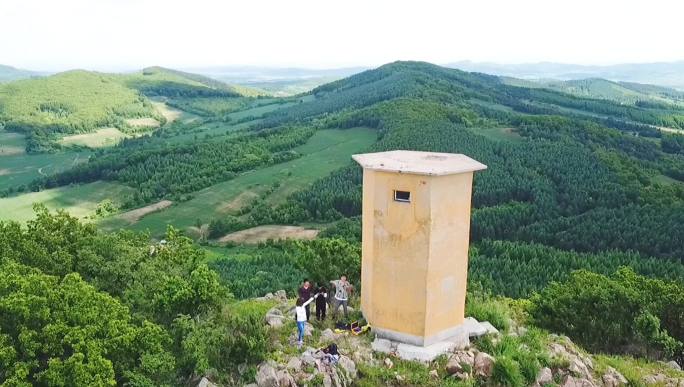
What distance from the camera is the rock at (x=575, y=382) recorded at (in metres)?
17.2

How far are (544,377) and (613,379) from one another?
8.61ft

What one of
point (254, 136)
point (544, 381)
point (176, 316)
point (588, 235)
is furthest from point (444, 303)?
point (254, 136)

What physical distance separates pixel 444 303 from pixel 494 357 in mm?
2268

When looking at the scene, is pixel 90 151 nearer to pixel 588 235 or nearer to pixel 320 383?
pixel 588 235

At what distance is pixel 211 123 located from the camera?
542 feet

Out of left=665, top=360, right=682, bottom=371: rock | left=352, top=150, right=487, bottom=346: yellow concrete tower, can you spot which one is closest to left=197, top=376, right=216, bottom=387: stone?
left=352, top=150, right=487, bottom=346: yellow concrete tower

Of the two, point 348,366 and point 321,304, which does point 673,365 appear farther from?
point 321,304

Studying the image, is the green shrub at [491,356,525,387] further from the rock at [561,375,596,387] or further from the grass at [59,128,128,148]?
the grass at [59,128,128,148]

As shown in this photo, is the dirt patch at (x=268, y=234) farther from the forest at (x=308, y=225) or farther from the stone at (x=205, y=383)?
the stone at (x=205, y=383)

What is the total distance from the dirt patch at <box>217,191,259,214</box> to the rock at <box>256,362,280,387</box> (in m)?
68.0

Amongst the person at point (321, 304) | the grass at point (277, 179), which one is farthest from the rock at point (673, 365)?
the grass at point (277, 179)

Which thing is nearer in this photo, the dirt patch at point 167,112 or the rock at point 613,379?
the rock at point 613,379

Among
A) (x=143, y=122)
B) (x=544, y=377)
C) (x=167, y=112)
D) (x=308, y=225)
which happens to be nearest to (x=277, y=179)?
(x=308, y=225)

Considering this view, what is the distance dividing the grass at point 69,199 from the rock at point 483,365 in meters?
78.1
